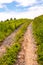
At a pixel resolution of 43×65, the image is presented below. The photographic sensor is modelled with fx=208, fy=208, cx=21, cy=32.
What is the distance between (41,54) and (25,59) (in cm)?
178

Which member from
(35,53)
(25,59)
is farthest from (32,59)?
(35,53)

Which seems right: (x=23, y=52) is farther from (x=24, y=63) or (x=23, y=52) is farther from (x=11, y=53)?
(x=24, y=63)

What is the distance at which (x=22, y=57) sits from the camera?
20.8 m

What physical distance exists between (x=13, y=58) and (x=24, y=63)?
1.64m

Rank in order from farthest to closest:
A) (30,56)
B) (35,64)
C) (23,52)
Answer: (23,52) < (30,56) < (35,64)

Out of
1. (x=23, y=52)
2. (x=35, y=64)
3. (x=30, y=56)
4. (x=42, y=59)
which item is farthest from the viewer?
(x=23, y=52)

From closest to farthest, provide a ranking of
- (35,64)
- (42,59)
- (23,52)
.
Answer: (35,64)
(42,59)
(23,52)

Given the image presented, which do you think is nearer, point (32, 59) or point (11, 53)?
point (32, 59)

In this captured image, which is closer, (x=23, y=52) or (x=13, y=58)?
(x=13, y=58)

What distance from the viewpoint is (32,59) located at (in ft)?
65.8

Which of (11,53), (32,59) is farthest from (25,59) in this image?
(11,53)

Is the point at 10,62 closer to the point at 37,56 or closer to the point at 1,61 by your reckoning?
the point at 1,61

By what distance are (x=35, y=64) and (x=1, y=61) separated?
3.19 meters

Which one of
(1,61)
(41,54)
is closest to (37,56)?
(41,54)
